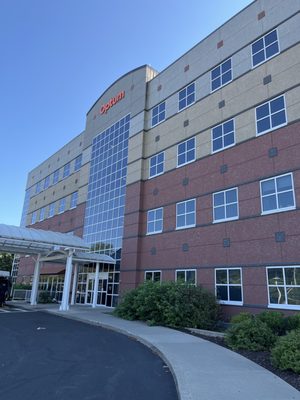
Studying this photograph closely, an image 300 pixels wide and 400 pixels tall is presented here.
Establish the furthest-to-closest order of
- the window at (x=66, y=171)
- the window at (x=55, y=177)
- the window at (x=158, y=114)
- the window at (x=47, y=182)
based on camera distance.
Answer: the window at (x=47, y=182) → the window at (x=55, y=177) → the window at (x=66, y=171) → the window at (x=158, y=114)

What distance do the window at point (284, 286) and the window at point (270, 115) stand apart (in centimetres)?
699

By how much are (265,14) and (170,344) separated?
1797cm

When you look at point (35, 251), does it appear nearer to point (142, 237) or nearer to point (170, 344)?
point (142, 237)

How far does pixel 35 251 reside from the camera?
86.5ft

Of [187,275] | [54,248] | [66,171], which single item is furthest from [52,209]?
[187,275]

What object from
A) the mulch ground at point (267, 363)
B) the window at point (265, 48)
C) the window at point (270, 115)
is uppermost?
the window at point (265, 48)

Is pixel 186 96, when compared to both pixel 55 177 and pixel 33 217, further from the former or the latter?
pixel 33 217

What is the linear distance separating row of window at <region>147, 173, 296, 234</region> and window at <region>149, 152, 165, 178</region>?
2.76 meters

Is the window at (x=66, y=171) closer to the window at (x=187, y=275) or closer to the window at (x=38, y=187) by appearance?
the window at (x=38, y=187)

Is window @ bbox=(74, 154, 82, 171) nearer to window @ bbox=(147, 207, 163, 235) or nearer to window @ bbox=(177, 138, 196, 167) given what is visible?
window @ bbox=(147, 207, 163, 235)

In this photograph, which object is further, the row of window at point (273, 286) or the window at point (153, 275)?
the window at point (153, 275)

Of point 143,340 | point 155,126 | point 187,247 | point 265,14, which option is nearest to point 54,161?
point 155,126

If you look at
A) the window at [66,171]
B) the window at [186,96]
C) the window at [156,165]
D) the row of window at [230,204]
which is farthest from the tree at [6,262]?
the window at [186,96]

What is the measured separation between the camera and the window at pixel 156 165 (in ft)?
77.8
